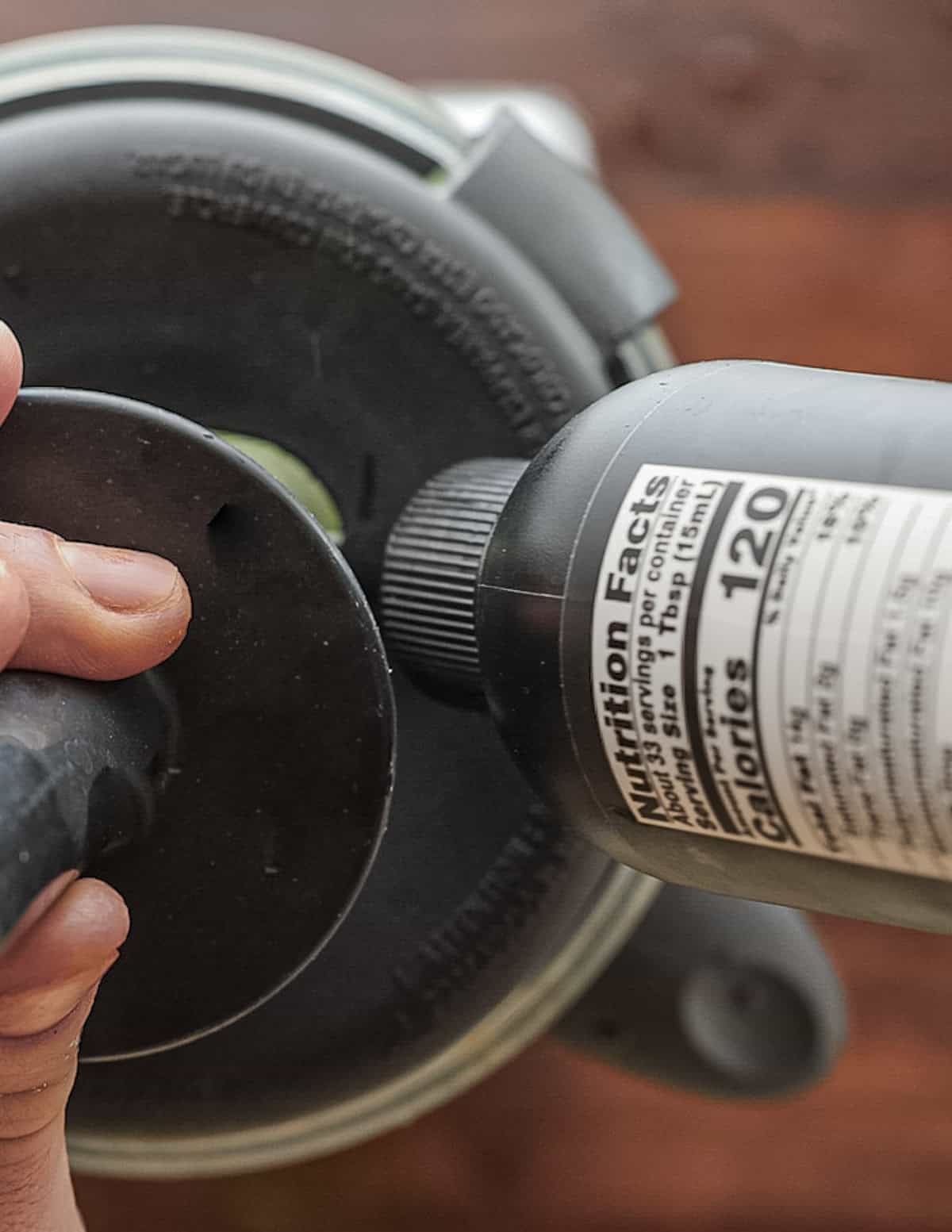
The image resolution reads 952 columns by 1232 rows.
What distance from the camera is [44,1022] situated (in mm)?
324

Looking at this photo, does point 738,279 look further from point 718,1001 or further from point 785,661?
point 785,661

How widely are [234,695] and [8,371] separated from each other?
0.34 feet

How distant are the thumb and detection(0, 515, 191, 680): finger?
0.05m

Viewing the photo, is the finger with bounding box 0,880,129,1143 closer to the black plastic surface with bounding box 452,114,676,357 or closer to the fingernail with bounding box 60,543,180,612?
the fingernail with bounding box 60,543,180,612

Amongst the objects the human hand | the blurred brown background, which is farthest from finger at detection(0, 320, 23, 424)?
the blurred brown background

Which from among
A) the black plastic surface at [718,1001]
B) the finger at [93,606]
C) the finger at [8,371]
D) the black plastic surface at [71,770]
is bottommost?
the black plastic surface at [718,1001]

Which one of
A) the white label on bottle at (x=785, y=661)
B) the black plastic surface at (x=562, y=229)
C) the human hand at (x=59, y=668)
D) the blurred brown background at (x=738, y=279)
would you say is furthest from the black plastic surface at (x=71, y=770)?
the blurred brown background at (x=738, y=279)

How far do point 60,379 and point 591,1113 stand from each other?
23.6 inches

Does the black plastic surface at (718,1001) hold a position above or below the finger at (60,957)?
below

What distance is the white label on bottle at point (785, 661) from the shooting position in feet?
0.88

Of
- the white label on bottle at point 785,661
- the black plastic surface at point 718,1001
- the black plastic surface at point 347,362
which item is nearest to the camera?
the white label on bottle at point 785,661

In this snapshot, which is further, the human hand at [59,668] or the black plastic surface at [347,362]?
the black plastic surface at [347,362]

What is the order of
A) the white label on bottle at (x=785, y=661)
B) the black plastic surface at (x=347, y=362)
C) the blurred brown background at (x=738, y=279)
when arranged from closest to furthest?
the white label on bottle at (x=785, y=661), the black plastic surface at (x=347, y=362), the blurred brown background at (x=738, y=279)

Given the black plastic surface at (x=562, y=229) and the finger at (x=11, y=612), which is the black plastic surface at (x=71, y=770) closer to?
the finger at (x=11, y=612)
